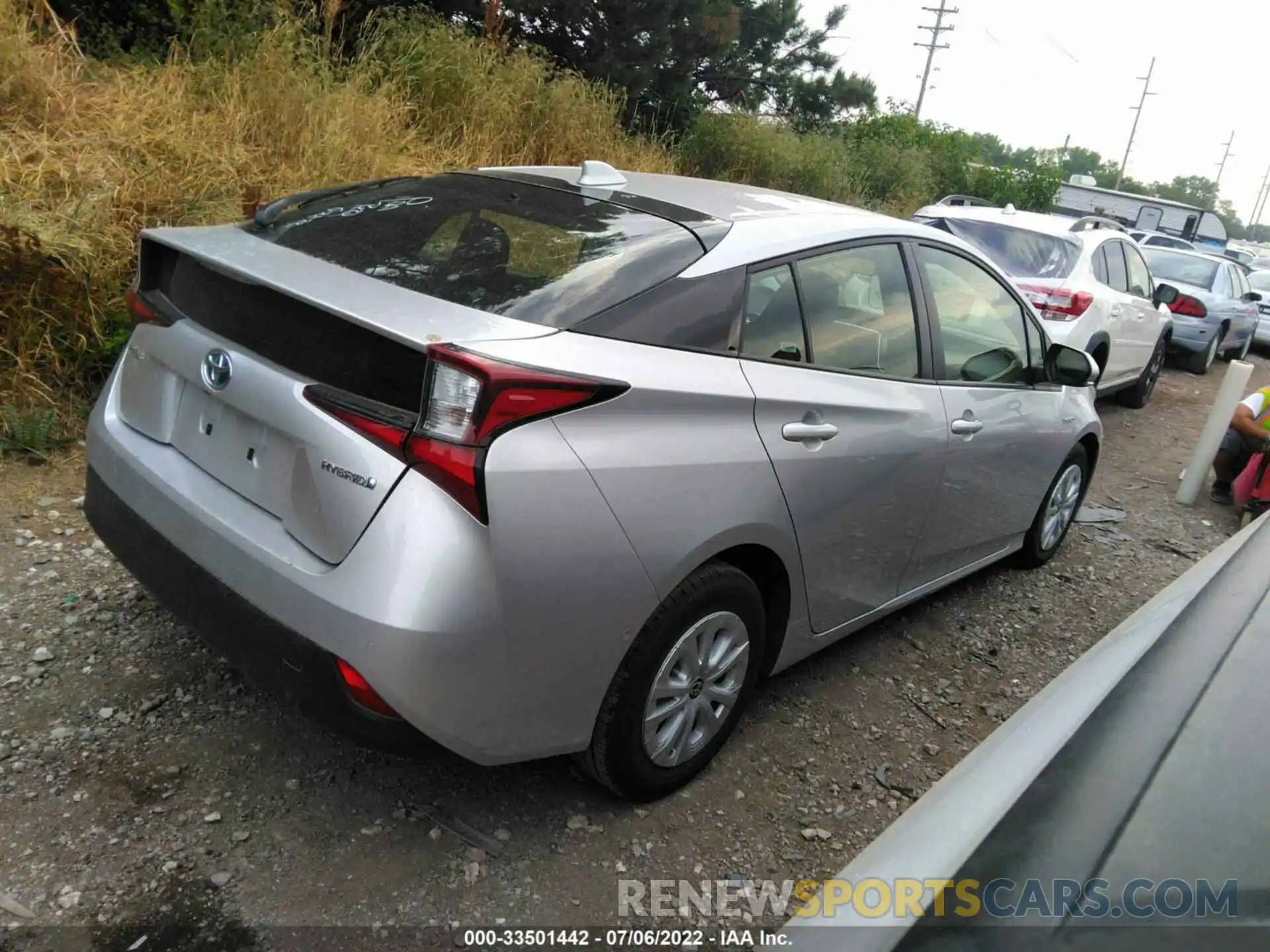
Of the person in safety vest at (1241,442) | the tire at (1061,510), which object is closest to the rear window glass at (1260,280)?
Result: the person in safety vest at (1241,442)

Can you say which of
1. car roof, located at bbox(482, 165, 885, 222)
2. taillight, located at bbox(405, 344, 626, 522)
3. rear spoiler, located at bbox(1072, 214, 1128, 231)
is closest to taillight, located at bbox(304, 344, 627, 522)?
taillight, located at bbox(405, 344, 626, 522)

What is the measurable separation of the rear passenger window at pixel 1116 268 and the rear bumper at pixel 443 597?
24.4 ft

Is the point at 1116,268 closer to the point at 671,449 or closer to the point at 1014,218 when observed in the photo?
the point at 1014,218

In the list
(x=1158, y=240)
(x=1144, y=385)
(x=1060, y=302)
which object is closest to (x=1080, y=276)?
(x=1060, y=302)

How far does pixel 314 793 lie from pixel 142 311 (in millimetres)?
1467

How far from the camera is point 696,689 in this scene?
274 centimetres

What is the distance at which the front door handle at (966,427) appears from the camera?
11.6 feet

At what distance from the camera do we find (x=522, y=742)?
231cm

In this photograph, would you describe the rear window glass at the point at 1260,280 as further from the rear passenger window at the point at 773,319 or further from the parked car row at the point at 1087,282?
the rear passenger window at the point at 773,319

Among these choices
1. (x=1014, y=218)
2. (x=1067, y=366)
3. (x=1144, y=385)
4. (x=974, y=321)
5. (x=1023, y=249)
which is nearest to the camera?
(x=974, y=321)

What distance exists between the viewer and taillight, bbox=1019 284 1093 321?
7508mm

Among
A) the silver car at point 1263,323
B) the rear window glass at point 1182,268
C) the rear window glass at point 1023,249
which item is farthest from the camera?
the silver car at point 1263,323

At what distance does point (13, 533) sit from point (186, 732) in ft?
5.21

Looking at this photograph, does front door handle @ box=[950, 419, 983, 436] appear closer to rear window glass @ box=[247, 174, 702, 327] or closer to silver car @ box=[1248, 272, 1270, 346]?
rear window glass @ box=[247, 174, 702, 327]
